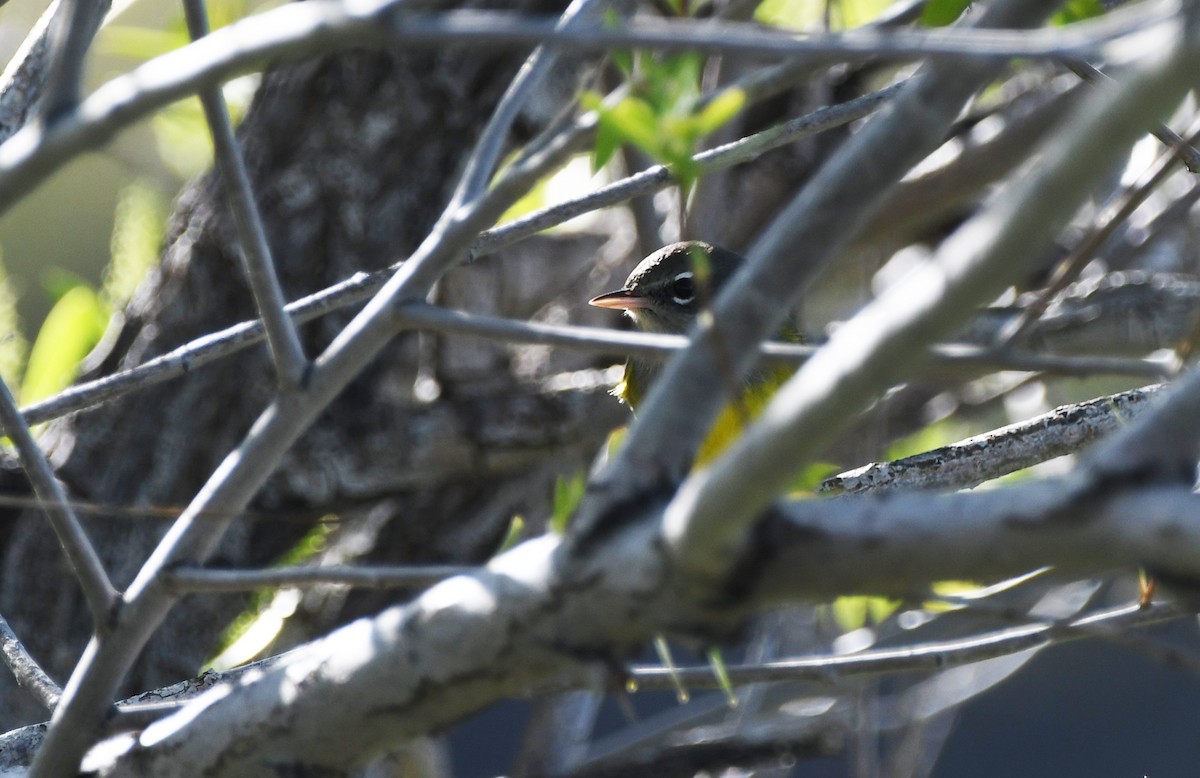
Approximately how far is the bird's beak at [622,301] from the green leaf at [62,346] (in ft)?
6.06

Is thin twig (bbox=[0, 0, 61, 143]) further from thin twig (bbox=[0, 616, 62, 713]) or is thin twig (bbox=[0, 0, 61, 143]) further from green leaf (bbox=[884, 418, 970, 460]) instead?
green leaf (bbox=[884, 418, 970, 460])

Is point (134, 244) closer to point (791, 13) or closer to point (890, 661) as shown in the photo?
point (791, 13)

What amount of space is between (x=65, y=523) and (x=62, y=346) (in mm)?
2511

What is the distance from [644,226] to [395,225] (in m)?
1.11

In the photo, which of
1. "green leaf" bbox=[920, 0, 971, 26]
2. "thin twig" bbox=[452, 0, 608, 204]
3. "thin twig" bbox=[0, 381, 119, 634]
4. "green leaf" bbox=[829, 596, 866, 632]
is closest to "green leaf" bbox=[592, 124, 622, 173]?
"thin twig" bbox=[452, 0, 608, 204]

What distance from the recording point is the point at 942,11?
2.12 metres

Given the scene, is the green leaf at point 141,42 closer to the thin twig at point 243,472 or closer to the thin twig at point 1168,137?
the thin twig at point 243,472

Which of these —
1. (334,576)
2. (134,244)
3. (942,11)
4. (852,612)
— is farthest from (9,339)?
(942,11)

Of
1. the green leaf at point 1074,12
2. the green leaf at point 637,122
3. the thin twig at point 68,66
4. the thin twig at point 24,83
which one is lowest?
the green leaf at point 637,122

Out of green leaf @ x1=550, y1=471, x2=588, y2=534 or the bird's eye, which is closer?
green leaf @ x1=550, y1=471, x2=588, y2=534

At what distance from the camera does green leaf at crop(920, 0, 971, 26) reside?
2.10m

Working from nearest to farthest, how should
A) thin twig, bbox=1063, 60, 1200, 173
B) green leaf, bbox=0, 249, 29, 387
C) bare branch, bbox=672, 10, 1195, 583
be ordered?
bare branch, bbox=672, 10, 1195, 583
thin twig, bbox=1063, 60, 1200, 173
green leaf, bbox=0, 249, 29, 387

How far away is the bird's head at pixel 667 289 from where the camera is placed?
476 centimetres

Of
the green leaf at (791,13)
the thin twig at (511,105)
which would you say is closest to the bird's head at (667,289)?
the green leaf at (791,13)
